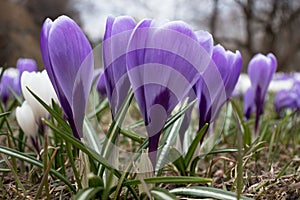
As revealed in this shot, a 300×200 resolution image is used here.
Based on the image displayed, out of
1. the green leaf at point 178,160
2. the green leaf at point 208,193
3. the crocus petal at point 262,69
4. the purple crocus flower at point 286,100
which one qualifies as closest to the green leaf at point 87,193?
the green leaf at point 208,193

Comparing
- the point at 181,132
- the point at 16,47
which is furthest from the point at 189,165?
the point at 16,47

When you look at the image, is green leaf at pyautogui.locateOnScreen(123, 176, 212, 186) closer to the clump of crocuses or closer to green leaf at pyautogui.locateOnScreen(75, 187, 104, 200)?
green leaf at pyautogui.locateOnScreen(75, 187, 104, 200)

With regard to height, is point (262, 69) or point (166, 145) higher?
point (262, 69)

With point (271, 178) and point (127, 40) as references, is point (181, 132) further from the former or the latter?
point (127, 40)

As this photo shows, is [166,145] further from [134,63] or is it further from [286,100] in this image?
[286,100]

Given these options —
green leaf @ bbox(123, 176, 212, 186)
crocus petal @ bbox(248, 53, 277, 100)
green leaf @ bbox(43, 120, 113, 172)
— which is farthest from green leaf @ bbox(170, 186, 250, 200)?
crocus petal @ bbox(248, 53, 277, 100)

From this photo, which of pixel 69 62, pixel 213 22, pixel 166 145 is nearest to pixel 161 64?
pixel 69 62
